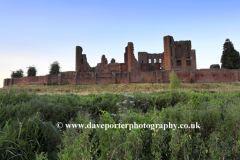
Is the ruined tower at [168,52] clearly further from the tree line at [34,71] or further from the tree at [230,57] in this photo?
the tree line at [34,71]

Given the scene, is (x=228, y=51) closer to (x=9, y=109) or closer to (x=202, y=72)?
(x=202, y=72)

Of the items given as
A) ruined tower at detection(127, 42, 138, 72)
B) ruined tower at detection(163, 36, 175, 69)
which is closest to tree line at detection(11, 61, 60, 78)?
ruined tower at detection(127, 42, 138, 72)

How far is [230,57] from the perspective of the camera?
41.0 metres

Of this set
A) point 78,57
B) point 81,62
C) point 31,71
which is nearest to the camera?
point 78,57

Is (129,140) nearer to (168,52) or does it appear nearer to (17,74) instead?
(168,52)

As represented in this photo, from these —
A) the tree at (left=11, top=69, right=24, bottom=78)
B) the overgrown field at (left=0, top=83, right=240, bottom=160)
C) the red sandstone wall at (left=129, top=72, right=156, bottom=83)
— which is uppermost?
the tree at (left=11, top=69, right=24, bottom=78)

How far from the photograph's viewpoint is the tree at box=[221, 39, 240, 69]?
4075cm

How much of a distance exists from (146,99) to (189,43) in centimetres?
4263

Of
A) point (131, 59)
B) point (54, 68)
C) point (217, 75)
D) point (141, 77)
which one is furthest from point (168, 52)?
point (54, 68)

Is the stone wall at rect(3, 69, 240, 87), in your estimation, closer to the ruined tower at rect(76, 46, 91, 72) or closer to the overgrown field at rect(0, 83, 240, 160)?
the ruined tower at rect(76, 46, 91, 72)

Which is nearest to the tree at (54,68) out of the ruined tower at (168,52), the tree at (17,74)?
the tree at (17,74)

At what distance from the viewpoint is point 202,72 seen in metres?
36.7

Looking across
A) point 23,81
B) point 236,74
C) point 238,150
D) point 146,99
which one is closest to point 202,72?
point 236,74

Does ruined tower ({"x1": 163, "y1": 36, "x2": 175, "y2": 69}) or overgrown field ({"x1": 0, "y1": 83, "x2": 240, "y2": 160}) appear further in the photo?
ruined tower ({"x1": 163, "y1": 36, "x2": 175, "y2": 69})
